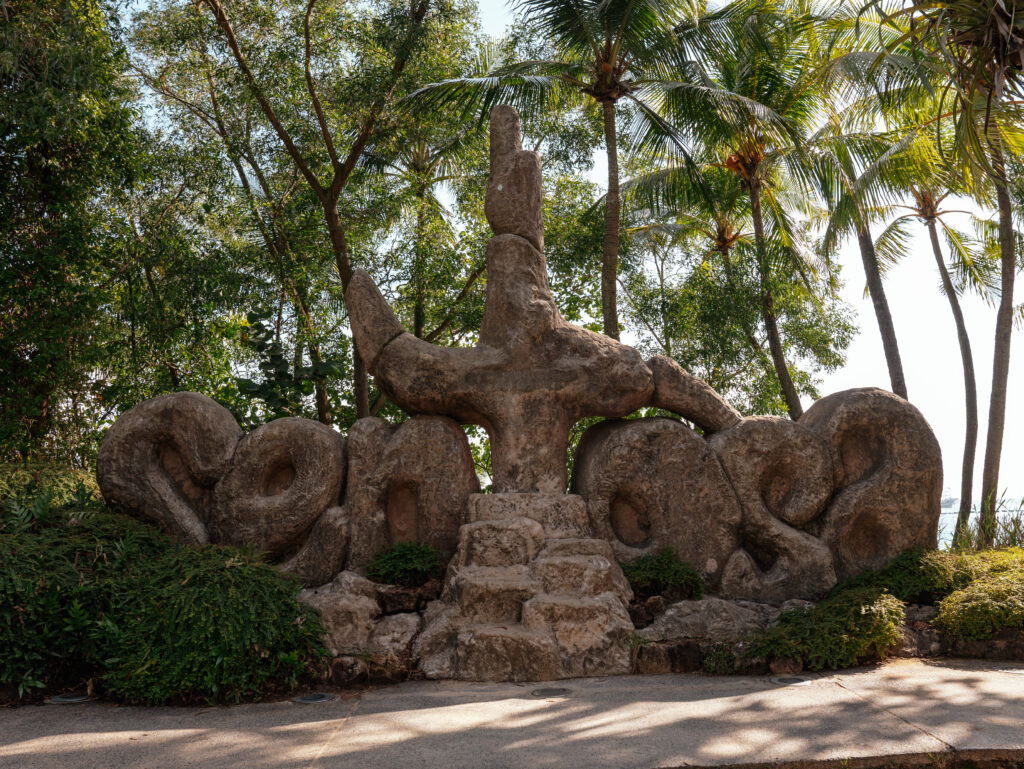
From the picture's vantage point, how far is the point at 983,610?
576 centimetres

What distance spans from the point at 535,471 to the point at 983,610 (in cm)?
347

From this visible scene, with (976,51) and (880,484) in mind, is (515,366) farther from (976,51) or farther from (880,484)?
(976,51)

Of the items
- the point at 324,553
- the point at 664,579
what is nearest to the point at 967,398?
the point at 664,579

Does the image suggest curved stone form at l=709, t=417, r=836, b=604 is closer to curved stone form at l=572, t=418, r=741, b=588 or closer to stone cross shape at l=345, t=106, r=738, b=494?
curved stone form at l=572, t=418, r=741, b=588

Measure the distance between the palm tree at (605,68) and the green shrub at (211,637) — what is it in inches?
255

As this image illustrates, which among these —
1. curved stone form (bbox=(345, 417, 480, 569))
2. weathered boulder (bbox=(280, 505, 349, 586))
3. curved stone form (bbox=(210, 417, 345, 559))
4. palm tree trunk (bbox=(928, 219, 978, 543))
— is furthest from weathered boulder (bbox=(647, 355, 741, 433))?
palm tree trunk (bbox=(928, 219, 978, 543))

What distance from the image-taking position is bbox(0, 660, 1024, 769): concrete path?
373 cm

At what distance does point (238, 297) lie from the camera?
12.0m

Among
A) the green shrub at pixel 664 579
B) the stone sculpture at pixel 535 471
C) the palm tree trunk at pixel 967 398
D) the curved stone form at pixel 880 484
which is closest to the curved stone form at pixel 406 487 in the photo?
the stone sculpture at pixel 535 471

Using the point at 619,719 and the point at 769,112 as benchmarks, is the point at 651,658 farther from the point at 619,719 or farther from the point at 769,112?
the point at 769,112

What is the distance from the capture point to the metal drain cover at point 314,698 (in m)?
5.02

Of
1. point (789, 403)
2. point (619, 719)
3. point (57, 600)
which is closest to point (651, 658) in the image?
point (619, 719)

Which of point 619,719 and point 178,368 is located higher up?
point 178,368

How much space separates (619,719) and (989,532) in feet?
24.0
